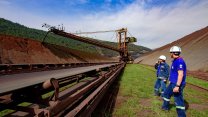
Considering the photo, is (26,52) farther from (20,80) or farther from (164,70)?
(164,70)

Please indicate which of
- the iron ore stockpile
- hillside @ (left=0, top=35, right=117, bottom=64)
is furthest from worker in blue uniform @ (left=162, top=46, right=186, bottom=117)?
hillside @ (left=0, top=35, right=117, bottom=64)

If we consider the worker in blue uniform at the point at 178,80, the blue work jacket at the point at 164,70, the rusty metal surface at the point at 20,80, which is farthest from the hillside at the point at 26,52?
the worker in blue uniform at the point at 178,80

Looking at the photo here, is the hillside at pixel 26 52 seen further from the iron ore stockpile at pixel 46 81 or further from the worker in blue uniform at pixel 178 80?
the worker in blue uniform at pixel 178 80

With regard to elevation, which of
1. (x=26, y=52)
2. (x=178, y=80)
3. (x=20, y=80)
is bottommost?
(x=20, y=80)

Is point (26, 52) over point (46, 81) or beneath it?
over

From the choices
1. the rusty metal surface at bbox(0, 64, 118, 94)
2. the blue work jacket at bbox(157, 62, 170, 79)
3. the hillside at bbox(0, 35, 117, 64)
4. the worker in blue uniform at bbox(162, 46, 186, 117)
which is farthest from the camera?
the hillside at bbox(0, 35, 117, 64)

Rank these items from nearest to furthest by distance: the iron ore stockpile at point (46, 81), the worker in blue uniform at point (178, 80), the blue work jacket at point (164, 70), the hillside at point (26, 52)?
the iron ore stockpile at point (46, 81) < the worker in blue uniform at point (178, 80) < the blue work jacket at point (164, 70) < the hillside at point (26, 52)

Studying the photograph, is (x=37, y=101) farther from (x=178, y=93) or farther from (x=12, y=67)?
(x=12, y=67)

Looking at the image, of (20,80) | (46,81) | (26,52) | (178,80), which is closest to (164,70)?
(178,80)

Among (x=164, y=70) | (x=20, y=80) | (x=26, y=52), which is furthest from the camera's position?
(x=26, y=52)

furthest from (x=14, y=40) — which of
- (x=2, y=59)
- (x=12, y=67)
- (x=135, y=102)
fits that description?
(x=135, y=102)

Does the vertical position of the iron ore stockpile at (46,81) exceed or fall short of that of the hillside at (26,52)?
it falls short

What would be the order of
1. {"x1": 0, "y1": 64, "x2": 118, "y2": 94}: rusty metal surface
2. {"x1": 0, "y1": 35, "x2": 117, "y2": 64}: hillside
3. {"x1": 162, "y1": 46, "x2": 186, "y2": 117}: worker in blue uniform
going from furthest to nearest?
{"x1": 0, "y1": 35, "x2": 117, "y2": 64}: hillside, {"x1": 162, "y1": 46, "x2": 186, "y2": 117}: worker in blue uniform, {"x1": 0, "y1": 64, "x2": 118, "y2": 94}: rusty metal surface

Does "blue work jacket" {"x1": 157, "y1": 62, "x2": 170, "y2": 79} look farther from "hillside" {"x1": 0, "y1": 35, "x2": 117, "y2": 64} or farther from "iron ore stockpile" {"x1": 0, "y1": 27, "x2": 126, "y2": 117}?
"hillside" {"x1": 0, "y1": 35, "x2": 117, "y2": 64}
